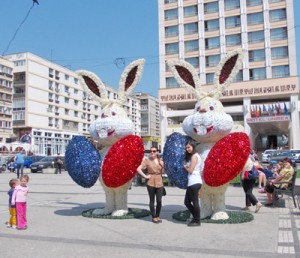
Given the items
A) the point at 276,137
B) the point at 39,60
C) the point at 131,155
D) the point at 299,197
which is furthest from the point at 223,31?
the point at 131,155

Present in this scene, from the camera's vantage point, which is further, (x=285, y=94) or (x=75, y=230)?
(x=285, y=94)

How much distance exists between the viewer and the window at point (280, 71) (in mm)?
43875

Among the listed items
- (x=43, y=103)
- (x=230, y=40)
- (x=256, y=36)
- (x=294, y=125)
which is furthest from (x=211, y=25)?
(x=43, y=103)

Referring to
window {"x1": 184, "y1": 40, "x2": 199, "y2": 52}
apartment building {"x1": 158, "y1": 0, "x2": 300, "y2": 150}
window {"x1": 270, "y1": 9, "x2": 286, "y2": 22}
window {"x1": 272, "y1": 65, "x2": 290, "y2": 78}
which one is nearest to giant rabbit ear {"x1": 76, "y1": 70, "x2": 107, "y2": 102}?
apartment building {"x1": 158, "y1": 0, "x2": 300, "y2": 150}

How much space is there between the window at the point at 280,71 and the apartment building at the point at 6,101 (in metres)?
37.2

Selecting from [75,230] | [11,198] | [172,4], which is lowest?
[75,230]

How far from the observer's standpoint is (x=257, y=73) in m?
45.5

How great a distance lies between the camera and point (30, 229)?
23.8 feet

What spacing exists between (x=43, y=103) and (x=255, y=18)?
33.6 metres

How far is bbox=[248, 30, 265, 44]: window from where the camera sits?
1788 inches

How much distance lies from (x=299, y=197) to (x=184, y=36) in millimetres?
39667

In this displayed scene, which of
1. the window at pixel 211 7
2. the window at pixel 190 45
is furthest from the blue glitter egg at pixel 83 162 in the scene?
the window at pixel 211 7

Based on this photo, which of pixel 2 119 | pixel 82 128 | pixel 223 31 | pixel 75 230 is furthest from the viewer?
pixel 82 128

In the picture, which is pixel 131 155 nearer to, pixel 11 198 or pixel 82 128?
pixel 11 198
